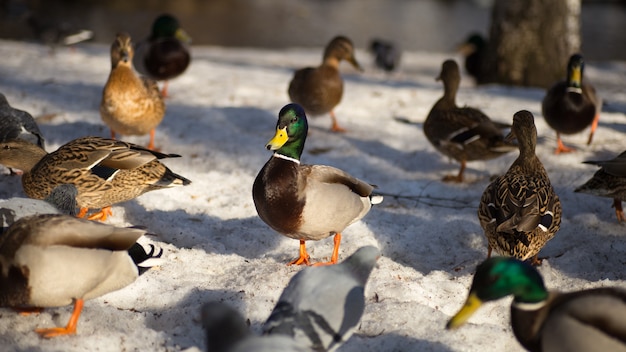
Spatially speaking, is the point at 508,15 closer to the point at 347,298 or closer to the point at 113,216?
the point at 113,216

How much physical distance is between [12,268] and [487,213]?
2.75 meters

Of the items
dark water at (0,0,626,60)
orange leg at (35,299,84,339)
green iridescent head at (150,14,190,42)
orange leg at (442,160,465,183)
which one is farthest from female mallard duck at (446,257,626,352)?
dark water at (0,0,626,60)

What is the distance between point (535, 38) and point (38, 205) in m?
7.43

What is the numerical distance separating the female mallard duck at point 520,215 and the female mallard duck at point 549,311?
1.08m

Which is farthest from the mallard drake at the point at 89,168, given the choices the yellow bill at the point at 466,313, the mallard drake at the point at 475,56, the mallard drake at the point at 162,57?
the mallard drake at the point at 475,56

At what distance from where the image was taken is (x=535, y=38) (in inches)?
360

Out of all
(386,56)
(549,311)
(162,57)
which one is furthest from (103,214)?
(386,56)

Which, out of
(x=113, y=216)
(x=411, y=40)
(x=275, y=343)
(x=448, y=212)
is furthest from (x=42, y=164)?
(x=411, y=40)

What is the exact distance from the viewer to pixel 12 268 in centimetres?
304

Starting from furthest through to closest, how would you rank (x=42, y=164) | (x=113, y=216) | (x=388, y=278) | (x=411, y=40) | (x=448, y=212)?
1. (x=411, y=40)
2. (x=448, y=212)
3. (x=113, y=216)
4. (x=42, y=164)
5. (x=388, y=278)

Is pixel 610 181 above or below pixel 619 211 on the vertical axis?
above

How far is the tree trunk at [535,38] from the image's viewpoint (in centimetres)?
907

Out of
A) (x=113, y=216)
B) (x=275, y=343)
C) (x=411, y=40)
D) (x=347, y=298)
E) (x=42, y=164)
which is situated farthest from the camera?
(x=411, y=40)

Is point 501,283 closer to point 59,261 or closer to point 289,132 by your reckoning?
point 289,132
